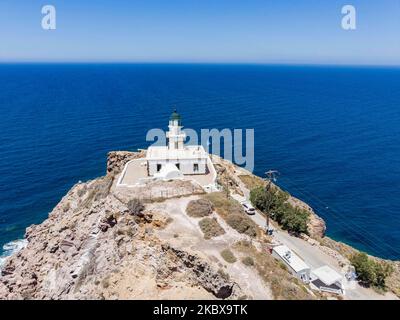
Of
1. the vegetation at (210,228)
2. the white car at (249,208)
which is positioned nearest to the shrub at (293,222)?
the white car at (249,208)

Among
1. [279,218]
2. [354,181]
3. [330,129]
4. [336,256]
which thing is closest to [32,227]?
[279,218]

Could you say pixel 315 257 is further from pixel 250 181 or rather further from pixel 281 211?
pixel 250 181

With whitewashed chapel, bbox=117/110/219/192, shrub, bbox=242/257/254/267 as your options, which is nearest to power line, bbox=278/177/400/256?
whitewashed chapel, bbox=117/110/219/192

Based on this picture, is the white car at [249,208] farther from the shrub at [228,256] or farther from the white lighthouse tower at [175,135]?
the shrub at [228,256]

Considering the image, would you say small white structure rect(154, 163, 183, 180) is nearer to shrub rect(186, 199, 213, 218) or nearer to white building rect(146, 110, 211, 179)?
white building rect(146, 110, 211, 179)

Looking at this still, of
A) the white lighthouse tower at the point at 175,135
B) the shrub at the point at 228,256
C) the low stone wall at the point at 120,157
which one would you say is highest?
the white lighthouse tower at the point at 175,135
